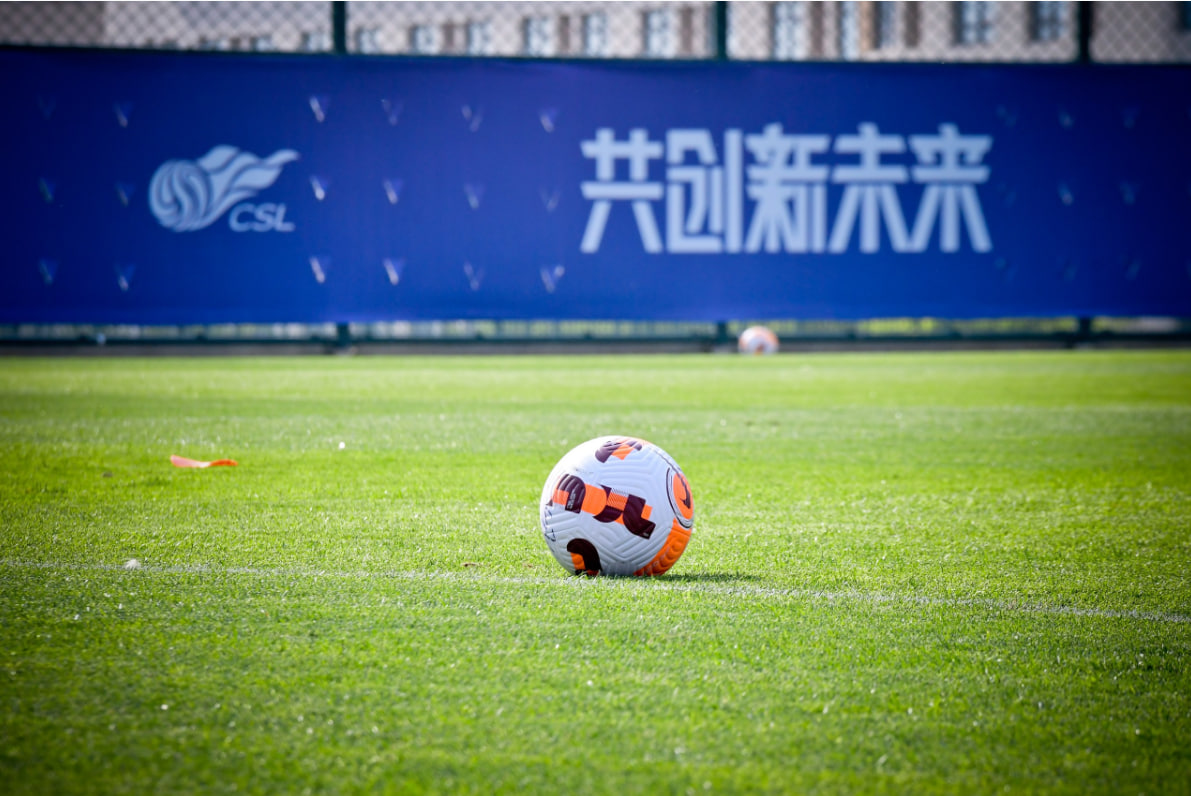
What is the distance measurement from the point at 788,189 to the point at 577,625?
14377 millimetres

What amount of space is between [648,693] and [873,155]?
15.4 m

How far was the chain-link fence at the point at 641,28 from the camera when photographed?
15.6 meters

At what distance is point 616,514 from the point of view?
3.41m

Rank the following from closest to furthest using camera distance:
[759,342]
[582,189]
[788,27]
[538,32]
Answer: [582,189], [759,342], [788,27], [538,32]

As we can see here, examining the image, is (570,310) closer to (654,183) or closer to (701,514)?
(654,183)

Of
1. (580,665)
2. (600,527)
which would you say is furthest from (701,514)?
(580,665)

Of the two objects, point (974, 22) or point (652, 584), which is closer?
point (652, 584)

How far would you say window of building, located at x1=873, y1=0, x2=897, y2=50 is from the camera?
45.3m

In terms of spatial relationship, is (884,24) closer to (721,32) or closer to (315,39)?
(721,32)

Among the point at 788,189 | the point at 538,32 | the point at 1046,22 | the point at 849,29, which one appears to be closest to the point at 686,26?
the point at 538,32

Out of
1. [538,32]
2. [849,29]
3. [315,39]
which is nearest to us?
[315,39]

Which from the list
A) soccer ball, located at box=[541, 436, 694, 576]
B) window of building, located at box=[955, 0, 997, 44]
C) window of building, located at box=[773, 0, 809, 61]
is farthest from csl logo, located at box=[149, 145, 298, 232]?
window of building, located at box=[773, 0, 809, 61]

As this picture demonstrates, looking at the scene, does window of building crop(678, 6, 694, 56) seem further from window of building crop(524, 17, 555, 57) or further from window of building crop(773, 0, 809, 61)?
window of building crop(524, 17, 555, 57)

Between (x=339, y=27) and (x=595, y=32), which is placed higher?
(x=595, y=32)
